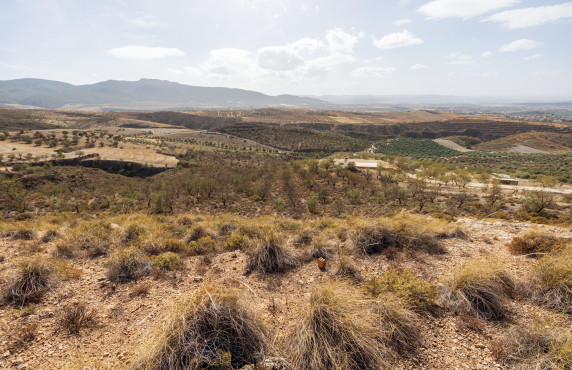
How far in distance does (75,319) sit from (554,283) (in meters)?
11.1

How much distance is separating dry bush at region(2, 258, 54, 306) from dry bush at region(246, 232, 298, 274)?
17.7 ft

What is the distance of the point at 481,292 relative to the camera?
5.55 m

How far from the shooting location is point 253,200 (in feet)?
91.6

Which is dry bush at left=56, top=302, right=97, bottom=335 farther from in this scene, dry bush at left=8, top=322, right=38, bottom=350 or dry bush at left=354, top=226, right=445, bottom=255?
dry bush at left=354, top=226, right=445, bottom=255

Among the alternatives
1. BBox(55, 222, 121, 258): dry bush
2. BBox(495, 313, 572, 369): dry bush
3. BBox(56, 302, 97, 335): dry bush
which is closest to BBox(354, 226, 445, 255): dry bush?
BBox(495, 313, 572, 369): dry bush

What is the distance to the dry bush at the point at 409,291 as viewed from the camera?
17.6 feet

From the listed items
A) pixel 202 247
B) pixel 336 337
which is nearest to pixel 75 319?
pixel 202 247

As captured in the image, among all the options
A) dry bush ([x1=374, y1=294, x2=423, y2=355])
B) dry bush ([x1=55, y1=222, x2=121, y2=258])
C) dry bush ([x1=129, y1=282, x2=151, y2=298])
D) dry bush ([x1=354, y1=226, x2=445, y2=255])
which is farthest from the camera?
dry bush ([x1=55, y1=222, x2=121, y2=258])

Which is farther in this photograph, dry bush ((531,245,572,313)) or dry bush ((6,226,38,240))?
dry bush ((6,226,38,240))

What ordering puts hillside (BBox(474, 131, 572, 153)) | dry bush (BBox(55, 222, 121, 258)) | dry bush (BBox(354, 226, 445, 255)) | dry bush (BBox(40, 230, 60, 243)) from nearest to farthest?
dry bush (BBox(354, 226, 445, 255)), dry bush (BBox(55, 222, 121, 258)), dry bush (BBox(40, 230, 60, 243)), hillside (BBox(474, 131, 572, 153))

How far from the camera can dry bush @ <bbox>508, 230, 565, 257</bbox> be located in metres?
7.72

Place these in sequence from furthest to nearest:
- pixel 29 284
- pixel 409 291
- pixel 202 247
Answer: pixel 202 247
pixel 29 284
pixel 409 291

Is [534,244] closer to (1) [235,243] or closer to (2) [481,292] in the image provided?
(2) [481,292]

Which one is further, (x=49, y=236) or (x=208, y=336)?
(x=49, y=236)
